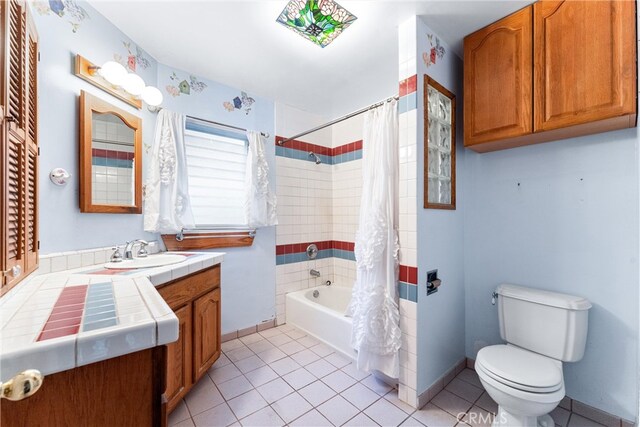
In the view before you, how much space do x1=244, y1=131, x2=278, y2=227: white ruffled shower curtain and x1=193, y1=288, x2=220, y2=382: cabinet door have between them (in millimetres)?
740

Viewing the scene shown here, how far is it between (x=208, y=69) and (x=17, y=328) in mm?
2074

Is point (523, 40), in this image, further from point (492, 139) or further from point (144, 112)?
point (144, 112)

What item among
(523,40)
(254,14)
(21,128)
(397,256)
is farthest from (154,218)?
(523,40)

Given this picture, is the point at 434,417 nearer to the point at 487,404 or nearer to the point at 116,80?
the point at 487,404

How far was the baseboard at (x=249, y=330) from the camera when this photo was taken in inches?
93.5

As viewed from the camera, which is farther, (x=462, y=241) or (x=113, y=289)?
(x=462, y=241)

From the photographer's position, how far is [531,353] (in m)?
Answer: 1.52

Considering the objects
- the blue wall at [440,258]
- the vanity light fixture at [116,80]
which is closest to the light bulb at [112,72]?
the vanity light fixture at [116,80]

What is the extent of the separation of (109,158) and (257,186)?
3.56 ft

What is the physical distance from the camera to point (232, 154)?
245cm

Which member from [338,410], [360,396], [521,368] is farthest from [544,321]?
[338,410]

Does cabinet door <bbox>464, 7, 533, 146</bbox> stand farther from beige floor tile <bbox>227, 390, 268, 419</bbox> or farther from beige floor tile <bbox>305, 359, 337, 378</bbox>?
beige floor tile <bbox>227, 390, 268, 419</bbox>

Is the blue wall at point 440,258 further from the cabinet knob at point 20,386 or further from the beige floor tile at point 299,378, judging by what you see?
the cabinet knob at point 20,386

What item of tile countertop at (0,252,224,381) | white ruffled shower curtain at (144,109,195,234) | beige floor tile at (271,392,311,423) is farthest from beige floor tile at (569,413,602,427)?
white ruffled shower curtain at (144,109,195,234)
